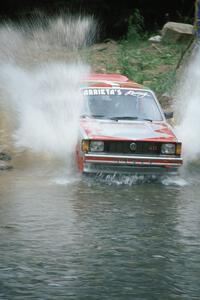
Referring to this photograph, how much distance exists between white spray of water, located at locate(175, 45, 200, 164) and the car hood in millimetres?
2180

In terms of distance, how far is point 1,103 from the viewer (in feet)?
65.0

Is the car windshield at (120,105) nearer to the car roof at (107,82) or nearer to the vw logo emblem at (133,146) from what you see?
the car roof at (107,82)

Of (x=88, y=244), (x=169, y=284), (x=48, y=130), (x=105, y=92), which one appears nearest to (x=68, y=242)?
(x=88, y=244)

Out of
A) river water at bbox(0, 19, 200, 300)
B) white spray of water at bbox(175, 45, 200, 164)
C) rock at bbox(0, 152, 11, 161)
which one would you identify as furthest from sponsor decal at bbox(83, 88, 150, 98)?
rock at bbox(0, 152, 11, 161)

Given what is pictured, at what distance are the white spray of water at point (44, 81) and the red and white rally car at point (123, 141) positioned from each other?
24.8 inches

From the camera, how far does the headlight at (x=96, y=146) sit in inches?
441

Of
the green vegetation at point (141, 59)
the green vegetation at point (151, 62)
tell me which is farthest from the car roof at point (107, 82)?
the green vegetation at point (151, 62)

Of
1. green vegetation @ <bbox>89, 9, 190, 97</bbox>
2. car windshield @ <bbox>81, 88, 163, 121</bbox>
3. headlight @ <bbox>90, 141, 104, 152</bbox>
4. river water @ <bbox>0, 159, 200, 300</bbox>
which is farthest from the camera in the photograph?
green vegetation @ <bbox>89, 9, 190, 97</bbox>

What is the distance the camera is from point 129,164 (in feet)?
37.1

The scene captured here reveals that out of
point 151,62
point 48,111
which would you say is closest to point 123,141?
point 48,111

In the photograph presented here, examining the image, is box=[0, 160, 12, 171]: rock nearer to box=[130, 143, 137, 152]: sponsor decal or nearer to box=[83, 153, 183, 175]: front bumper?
box=[83, 153, 183, 175]: front bumper

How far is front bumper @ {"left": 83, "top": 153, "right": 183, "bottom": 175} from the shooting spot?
36.8 ft

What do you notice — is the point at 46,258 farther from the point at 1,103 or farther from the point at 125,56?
the point at 125,56

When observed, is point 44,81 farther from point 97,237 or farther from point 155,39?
point 97,237
